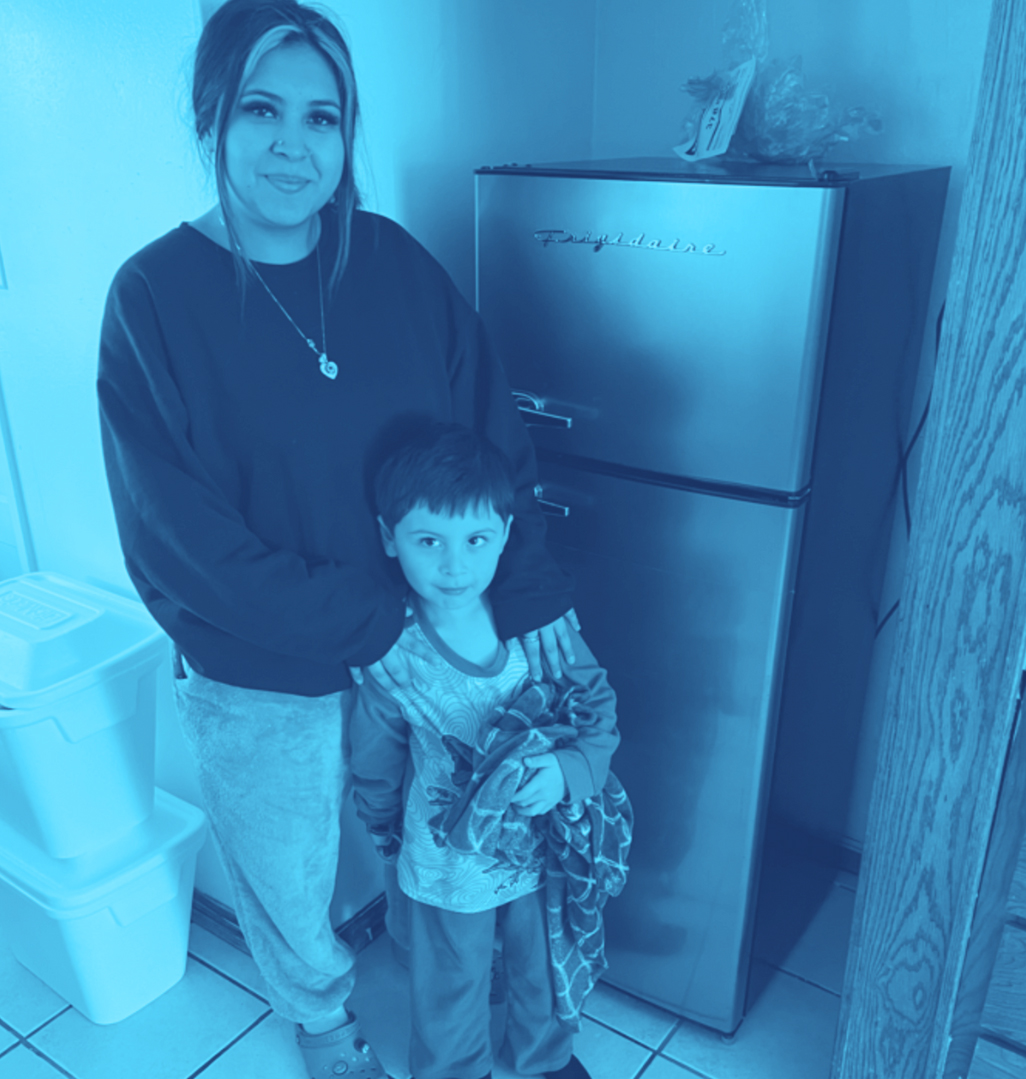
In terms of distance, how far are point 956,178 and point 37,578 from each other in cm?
169

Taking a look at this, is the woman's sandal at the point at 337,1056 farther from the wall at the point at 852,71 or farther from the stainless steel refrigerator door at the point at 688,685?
the wall at the point at 852,71

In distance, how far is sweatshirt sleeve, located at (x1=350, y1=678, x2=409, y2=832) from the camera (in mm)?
1312

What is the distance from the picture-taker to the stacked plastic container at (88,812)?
1.53 m

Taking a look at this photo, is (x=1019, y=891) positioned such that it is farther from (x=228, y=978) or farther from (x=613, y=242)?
(x=228, y=978)

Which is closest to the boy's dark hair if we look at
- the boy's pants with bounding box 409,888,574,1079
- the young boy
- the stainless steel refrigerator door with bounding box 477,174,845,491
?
the young boy

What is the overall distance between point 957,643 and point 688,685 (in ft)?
1.44

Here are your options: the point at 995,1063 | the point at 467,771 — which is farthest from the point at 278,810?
the point at 995,1063

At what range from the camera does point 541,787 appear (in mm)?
1226

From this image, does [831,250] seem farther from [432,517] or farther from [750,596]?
[432,517]

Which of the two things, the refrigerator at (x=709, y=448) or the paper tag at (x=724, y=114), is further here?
the paper tag at (x=724, y=114)

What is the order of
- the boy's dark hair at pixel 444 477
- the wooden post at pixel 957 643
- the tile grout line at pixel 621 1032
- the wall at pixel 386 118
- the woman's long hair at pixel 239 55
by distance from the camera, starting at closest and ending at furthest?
the wooden post at pixel 957 643 < the woman's long hair at pixel 239 55 < the boy's dark hair at pixel 444 477 < the wall at pixel 386 118 < the tile grout line at pixel 621 1032

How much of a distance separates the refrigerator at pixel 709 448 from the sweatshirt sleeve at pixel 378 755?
0.35 metres

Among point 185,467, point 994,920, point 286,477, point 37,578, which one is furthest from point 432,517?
point 37,578

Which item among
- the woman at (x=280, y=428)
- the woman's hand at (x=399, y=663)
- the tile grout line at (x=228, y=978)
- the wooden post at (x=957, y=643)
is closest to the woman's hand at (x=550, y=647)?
the woman at (x=280, y=428)
